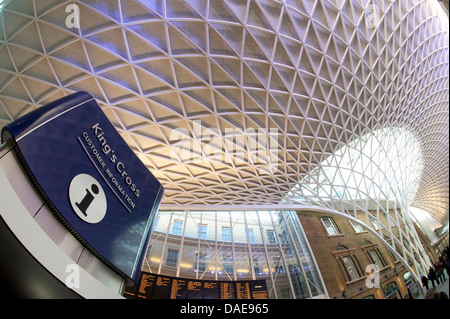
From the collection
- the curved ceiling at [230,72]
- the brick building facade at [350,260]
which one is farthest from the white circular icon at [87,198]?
the brick building facade at [350,260]

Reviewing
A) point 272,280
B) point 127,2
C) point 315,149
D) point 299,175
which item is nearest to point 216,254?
point 272,280

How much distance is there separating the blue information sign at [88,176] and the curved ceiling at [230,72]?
22.5 ft

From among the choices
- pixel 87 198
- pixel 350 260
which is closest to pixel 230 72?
pixel 87 198

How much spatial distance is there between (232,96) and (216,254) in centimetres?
2004

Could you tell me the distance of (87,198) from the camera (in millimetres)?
7043

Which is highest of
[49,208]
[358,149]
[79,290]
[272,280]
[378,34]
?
[378,34]

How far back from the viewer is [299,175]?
24.0m

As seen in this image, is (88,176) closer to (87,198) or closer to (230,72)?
(87,198)

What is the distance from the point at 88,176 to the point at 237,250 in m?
24.0

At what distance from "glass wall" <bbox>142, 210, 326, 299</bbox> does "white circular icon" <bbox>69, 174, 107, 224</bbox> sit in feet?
64.5

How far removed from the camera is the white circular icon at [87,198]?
21.9ft

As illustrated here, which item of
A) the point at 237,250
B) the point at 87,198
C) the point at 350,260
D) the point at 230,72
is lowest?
the point at 87,198

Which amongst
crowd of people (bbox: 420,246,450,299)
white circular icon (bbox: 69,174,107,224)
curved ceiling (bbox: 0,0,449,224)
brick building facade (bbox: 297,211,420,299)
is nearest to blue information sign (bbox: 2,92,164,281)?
white circular icon (bbox: 69,174,107,224)
